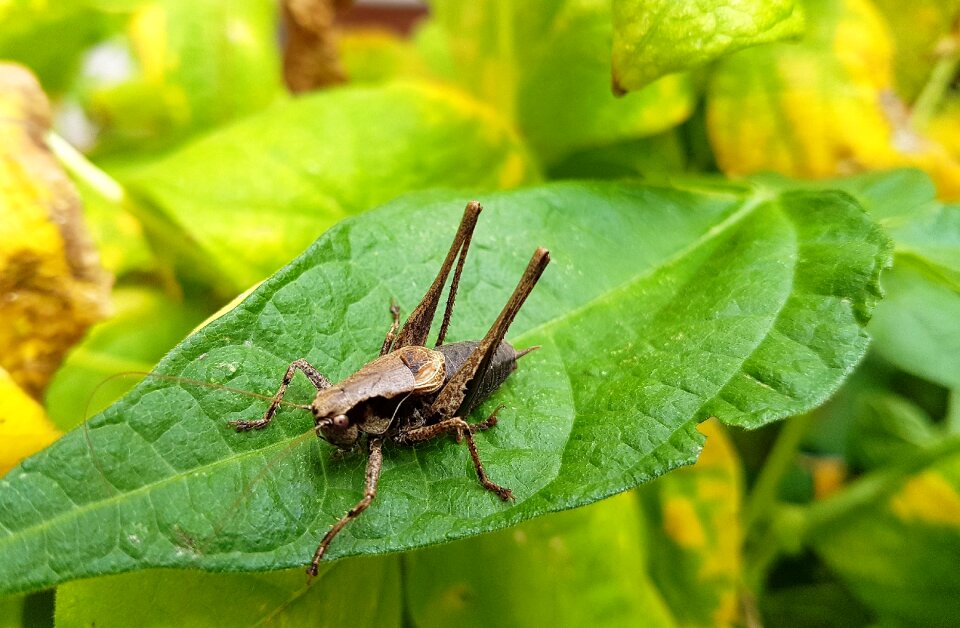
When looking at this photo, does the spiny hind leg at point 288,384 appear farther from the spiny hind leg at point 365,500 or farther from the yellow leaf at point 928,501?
the yellow leaf at point 928,501

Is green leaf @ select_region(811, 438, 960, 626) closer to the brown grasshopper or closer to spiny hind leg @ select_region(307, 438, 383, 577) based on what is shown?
the brown grasshopper

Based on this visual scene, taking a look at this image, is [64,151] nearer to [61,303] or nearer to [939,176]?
[61,303]

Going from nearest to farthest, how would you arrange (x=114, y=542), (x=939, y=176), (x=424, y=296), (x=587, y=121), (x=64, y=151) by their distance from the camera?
(x=114, y=542) < (x=424, y=296) < (x=64, y=151) < (x=587, y=121) < (x=939, y=176)

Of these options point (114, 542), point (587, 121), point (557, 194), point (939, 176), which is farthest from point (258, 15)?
point (939, 176)

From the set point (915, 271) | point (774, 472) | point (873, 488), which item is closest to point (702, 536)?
point (774, 472)

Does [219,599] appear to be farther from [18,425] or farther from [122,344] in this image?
[122,344]

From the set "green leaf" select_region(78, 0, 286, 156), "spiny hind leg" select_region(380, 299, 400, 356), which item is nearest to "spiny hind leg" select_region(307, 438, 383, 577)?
"spiny hind leg" select_region(380, 299, 400, 356)

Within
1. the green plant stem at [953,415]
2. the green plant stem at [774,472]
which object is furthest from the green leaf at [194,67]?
the green plant stem at [953,415]
